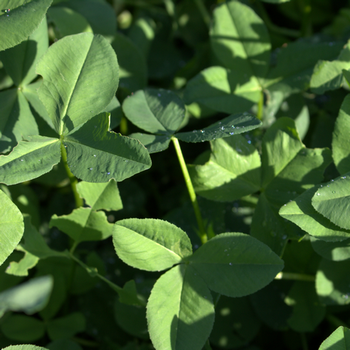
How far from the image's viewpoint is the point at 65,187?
170 centimetres

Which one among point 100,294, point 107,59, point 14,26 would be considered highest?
point 14,26

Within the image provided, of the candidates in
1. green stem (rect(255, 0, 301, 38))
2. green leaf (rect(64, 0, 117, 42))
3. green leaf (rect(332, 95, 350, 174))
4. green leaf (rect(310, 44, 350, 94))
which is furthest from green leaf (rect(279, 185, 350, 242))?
green stem (rect(255, 0, 301, 38))

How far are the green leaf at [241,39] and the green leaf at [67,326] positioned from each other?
1031 millimetres

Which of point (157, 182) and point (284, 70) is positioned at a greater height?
point (284, 70)

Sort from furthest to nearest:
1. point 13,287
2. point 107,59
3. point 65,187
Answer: point 65,187 < point 13,287 < point 107,59

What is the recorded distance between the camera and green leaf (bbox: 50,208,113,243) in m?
1.06

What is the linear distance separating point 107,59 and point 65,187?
84 centimetres

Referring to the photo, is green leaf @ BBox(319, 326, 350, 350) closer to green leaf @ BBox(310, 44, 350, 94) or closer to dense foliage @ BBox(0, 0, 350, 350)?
dense foliage @ BBox(0, 0, 350, 350)

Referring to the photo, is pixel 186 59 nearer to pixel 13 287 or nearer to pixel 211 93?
pixel 211 93

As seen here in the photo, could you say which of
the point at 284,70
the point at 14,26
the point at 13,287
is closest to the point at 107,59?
the point at 14,26

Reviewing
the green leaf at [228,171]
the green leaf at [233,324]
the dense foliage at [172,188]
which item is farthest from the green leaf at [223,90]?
the green leaf at [233,324]

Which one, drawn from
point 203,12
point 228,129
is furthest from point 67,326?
point 203,12

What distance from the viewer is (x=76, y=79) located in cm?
103

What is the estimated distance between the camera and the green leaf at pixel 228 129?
0.89 m
